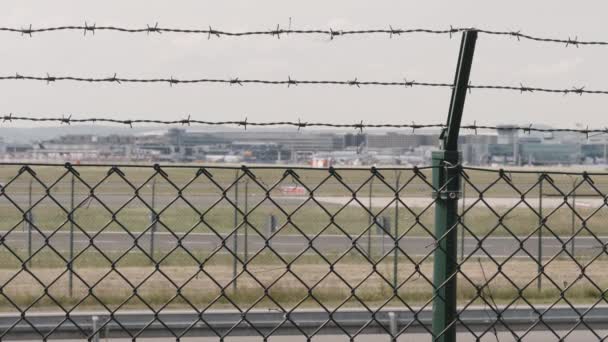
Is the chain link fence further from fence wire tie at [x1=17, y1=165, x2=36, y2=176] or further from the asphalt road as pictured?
the asphalt road

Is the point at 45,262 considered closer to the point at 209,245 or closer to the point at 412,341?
the point at 209,245

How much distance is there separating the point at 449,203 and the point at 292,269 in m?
12.4

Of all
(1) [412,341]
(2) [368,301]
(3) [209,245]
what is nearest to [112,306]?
(2) [368,301]

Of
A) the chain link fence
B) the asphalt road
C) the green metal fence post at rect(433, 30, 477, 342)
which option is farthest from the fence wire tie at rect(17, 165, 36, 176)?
the asphalt road

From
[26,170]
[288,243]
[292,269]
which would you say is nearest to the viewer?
[26,170]

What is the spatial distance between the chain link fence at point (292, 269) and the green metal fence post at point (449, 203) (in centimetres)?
1

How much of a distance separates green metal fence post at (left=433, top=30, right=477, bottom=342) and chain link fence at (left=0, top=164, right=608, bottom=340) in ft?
0.04

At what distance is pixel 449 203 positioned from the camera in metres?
3.20

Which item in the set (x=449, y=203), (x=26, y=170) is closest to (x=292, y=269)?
(x=449, y=203)

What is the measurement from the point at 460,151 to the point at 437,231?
0.97 ft

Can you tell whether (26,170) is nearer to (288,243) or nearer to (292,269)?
(292,269)

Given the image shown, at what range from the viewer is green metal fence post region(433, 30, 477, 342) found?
3189 mm

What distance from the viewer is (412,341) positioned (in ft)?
33.4

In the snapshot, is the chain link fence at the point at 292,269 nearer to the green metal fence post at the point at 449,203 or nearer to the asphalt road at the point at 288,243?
the green metal fence post at the point at 449,203
